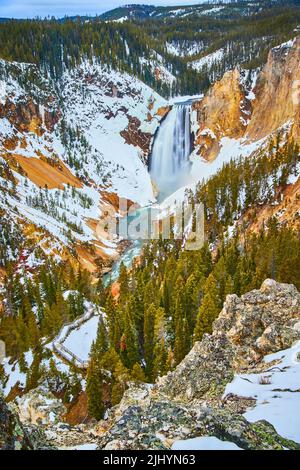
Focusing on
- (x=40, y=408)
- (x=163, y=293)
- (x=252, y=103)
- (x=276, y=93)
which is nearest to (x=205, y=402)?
(x=40, y=408)

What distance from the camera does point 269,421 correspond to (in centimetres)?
1703

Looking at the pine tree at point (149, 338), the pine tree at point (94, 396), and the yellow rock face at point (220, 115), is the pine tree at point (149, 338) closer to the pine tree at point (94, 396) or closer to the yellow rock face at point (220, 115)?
the pine tree at point (94, 396)

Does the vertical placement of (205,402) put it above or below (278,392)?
below

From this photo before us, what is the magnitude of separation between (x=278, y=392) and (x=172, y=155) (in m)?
176

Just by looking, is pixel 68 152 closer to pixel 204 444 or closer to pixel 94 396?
pixel 94 396

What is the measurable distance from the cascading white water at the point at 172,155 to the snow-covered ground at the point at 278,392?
153317mm

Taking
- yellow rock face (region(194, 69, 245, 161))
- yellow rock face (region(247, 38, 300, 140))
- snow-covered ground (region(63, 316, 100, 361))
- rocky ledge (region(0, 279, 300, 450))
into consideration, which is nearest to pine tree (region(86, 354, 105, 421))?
rocky ledge (region(0, 279, 300, 450))

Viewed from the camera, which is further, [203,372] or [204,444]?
[203,372]

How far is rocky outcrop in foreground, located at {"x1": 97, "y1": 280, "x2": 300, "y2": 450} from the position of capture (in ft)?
48.8

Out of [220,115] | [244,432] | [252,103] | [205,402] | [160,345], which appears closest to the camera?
[244,432]

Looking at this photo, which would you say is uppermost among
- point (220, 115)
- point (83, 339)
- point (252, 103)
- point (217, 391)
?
point (252, 103)

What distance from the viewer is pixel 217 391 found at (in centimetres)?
2334

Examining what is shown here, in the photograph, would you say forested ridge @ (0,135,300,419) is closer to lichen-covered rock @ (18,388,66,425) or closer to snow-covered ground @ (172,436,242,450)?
lichen-covered rock @ (18,388,66,425)

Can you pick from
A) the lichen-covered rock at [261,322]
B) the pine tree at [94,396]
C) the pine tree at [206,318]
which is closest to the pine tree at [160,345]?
the pine tree at [206,318]
